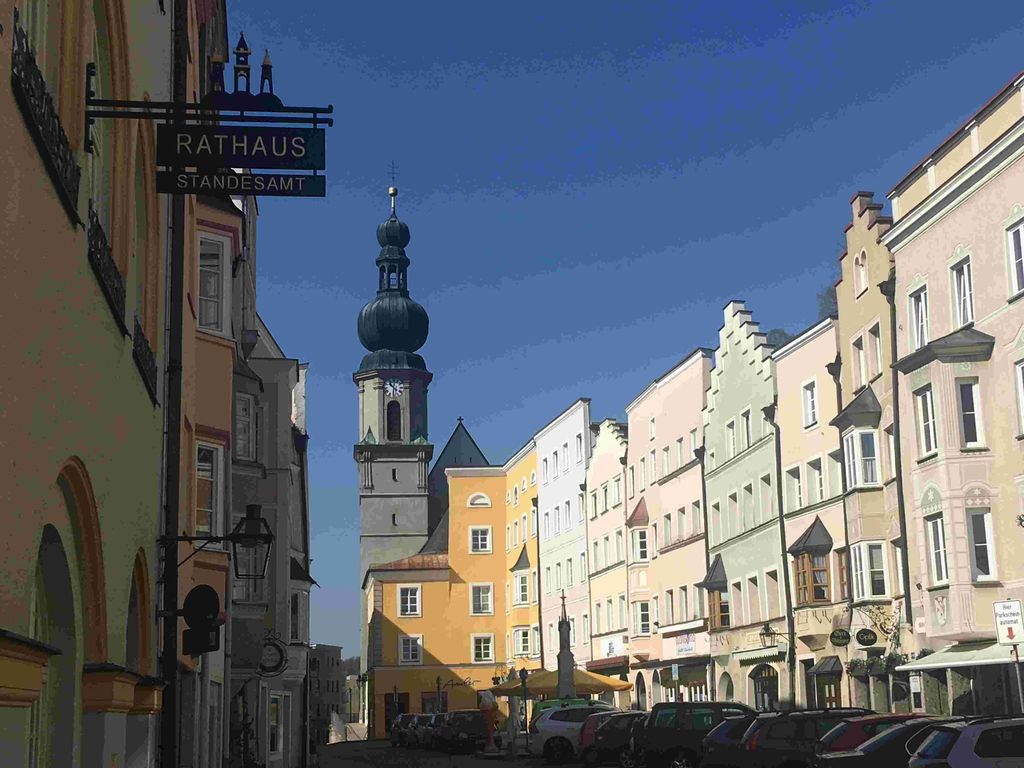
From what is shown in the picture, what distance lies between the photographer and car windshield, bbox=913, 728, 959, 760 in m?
18.3

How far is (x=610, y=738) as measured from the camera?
39969 millimetres

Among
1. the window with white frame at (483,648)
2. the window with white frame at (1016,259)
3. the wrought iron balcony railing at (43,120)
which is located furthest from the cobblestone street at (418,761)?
the wrought iron balcony railing at (43,120)

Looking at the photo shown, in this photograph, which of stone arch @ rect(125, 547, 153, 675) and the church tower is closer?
stone arch @ rect(125, 547, 153, 675)

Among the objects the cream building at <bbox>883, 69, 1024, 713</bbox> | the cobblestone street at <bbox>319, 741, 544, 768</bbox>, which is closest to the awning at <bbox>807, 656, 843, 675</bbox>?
the cream building at <bbox>883, 69, 1024, 713</bbox>

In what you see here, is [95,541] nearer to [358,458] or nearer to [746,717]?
[746,717]

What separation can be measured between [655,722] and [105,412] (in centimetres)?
2561

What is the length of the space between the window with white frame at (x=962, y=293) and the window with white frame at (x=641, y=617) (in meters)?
29.7

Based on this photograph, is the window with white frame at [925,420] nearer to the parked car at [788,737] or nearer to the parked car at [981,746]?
the parked car at [788,737]

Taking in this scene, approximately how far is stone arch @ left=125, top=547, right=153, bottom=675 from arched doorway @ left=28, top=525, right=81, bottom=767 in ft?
13.3

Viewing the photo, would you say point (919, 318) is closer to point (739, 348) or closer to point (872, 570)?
point (872, 570)

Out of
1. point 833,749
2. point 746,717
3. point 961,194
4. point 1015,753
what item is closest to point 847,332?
point 961,194

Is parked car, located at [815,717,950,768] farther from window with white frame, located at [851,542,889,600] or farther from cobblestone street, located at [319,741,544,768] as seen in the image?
cobblestone street, located at [319,741,544,768]

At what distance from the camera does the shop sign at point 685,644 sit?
2151 inches

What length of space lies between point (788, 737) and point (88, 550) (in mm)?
17533
